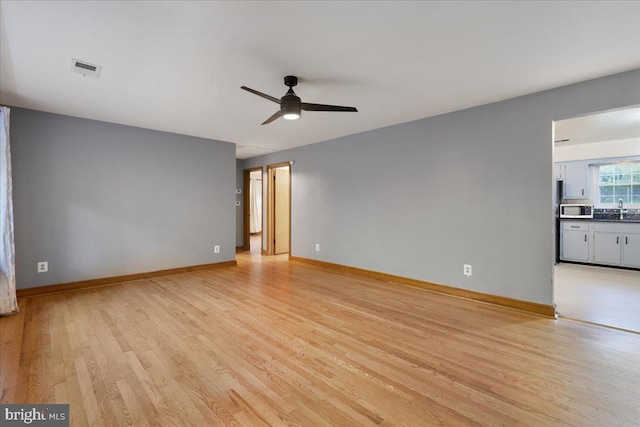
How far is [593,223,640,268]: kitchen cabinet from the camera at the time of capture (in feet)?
15.9

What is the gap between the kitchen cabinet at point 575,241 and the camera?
5.39 metres

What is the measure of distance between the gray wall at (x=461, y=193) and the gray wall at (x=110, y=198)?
2.30 m

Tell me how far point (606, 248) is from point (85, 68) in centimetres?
812

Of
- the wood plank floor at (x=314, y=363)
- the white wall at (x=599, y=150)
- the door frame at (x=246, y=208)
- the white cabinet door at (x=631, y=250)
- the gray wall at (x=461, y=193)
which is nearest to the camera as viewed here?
the wood plank floor at (x=314, y=363)

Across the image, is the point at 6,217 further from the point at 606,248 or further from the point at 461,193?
the point at 606,248

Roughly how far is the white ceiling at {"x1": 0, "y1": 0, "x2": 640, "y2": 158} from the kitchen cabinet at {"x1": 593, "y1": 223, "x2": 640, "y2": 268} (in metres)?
3.85

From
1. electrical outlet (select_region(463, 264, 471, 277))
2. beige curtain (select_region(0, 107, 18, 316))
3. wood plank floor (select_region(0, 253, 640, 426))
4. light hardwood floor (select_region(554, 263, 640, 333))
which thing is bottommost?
wood plank floor (select_region(0, 253, 640, 426))

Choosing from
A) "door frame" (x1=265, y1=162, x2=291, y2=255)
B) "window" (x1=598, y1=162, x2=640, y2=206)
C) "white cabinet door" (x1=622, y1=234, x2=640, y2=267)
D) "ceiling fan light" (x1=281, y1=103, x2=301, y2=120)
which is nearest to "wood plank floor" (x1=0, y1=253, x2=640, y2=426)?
"ceiling fan light" (x1=281, y1=103, x2=301, y2=120)

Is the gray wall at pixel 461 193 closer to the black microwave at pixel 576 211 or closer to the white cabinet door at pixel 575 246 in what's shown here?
the white cabinet door at pixel 575 246

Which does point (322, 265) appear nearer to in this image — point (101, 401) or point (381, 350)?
A: point (381, 350)

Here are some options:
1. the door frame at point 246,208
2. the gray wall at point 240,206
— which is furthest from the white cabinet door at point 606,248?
the gray wall at point 240,206

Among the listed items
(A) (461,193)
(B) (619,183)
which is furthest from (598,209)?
(A) (461,193)

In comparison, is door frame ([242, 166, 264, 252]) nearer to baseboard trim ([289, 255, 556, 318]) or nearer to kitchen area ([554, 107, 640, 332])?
baseboard trim ([289, 255, 556, 318])

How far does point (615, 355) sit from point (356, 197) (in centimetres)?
351
